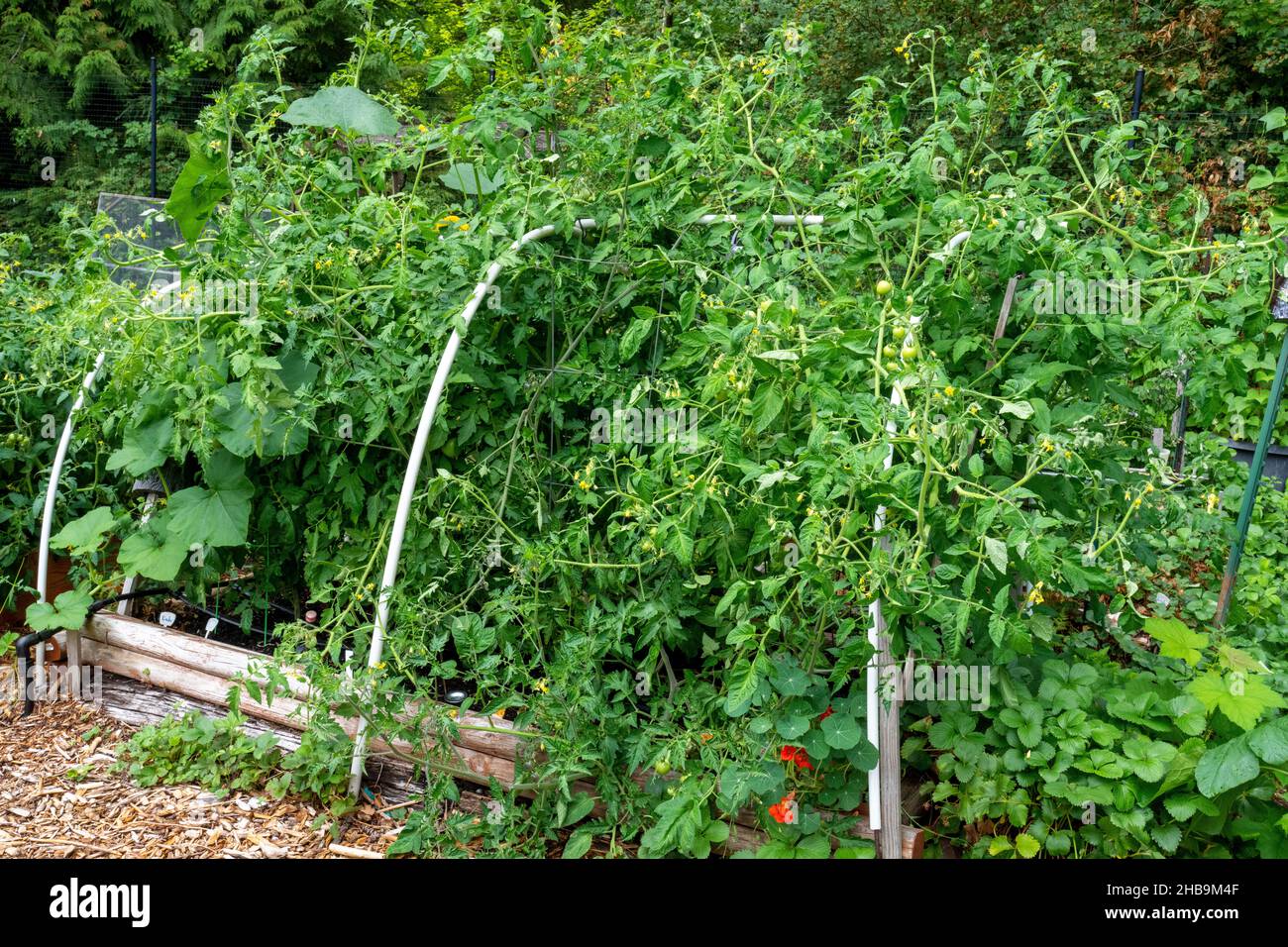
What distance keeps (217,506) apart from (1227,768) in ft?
9.51

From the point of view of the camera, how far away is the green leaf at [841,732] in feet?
7.62

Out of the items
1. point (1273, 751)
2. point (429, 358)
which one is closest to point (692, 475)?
point (429, 358)

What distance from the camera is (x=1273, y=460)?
5125mm

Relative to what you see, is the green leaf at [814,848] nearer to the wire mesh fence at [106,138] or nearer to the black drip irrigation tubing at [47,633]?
the black drip irrigation tubing at [47,633]

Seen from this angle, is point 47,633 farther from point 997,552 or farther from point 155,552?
point 997,552

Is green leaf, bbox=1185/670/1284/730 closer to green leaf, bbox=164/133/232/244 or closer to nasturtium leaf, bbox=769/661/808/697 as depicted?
nasturtium leaf, bbox=769/661/808/697

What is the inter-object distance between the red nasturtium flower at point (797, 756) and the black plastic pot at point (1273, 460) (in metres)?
3.67

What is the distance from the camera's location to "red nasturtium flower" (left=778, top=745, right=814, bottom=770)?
8.05 ft

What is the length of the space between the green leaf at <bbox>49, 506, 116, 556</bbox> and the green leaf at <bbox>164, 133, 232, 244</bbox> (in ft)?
3.65

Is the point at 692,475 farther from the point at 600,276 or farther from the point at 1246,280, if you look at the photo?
the point at 1246,280

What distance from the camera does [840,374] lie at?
2.28 metres

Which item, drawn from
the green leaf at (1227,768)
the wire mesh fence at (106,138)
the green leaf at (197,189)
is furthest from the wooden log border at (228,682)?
the wire mesh fence at (106,138)

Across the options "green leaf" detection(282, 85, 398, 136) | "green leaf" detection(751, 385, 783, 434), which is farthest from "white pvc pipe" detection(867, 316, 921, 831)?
"green leaf" detection(282, 85, 398, 136)
